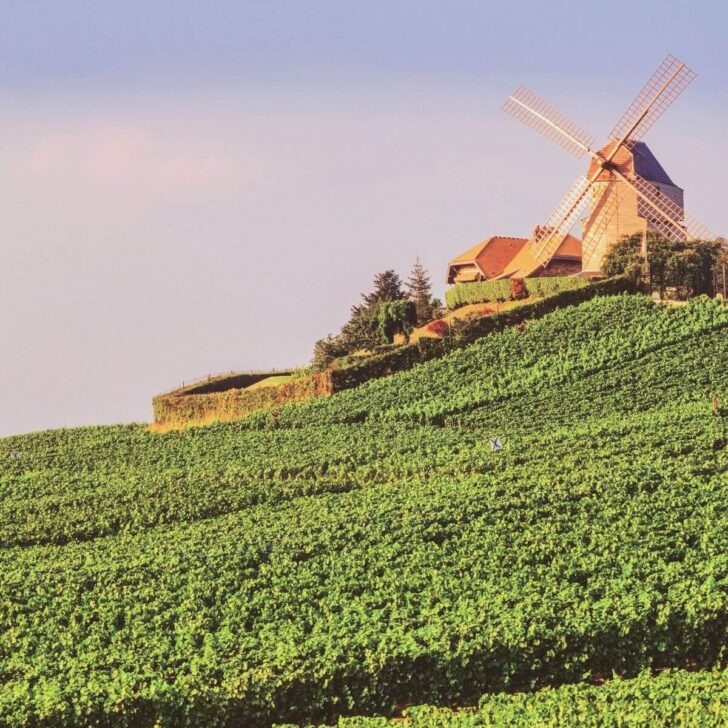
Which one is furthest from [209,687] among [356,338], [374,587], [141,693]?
[356,338]

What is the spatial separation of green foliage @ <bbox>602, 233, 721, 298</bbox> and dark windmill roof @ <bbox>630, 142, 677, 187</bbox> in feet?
15.6

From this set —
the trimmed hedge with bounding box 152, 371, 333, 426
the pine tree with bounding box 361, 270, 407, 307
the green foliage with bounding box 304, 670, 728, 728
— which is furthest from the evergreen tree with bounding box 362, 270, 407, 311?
the green foliage with bounding box 304, 670, 728, 728

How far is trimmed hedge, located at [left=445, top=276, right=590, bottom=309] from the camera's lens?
68062mm

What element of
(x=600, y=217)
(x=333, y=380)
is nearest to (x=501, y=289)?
(x=600, y=217)

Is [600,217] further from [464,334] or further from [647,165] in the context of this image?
[464,334]

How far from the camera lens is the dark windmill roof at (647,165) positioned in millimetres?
71062

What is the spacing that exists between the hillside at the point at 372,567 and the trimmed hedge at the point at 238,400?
6.78 metres

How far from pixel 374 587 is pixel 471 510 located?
20.7 feet

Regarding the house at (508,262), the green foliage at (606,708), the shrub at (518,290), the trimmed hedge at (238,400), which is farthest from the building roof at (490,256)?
the green foliage at (606,708)

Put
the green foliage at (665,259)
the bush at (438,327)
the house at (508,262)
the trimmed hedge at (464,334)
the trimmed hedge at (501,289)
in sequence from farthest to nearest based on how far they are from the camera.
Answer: the house at (508,262) → the green foliage at (665,259) → the trimmed hedge at (501,289) → the bush at (438,327) → the trimmed hedge at (464,334)

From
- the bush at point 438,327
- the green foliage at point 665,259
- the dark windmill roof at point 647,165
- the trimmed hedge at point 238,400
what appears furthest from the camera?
the dark windmill roof at point 647,165

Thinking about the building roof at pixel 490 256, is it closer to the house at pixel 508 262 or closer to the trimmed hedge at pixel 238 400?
the house at pixel 508 262

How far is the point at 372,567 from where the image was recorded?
26109mm

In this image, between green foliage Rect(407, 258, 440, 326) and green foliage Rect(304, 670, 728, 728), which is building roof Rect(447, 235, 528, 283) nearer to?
green foliage Rect(407, 258, 440, 326)
